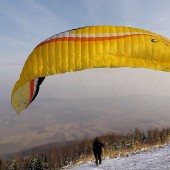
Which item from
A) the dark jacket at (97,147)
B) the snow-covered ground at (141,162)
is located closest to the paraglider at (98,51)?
the snow-covered ground at (141,162)

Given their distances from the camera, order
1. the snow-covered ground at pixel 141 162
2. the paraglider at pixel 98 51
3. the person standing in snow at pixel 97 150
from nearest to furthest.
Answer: the paraglider at pixel 98 51 → the snow-covered ground at pixel 141 162 → the person standing in snow at pixel 97 150

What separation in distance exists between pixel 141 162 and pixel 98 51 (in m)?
6.69

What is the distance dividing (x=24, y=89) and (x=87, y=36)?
314 cm

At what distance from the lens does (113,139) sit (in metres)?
173

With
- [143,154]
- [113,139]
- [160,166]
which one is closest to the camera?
[160,166]

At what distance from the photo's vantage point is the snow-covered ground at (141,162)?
1468cm

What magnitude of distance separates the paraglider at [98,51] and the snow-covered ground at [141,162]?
16.1 ft

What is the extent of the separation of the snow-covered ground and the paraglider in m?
4.89

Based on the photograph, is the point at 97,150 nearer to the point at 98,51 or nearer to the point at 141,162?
the point at 141,162

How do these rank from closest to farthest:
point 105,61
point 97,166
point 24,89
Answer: point 105,61
point 24,89
point 97,166

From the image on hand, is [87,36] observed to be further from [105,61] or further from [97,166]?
[97,166]

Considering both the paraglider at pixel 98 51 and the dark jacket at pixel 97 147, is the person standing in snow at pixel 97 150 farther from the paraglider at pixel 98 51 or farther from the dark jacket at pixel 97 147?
the paraglider at pixel 98 51

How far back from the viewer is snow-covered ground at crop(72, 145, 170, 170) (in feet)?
48.2

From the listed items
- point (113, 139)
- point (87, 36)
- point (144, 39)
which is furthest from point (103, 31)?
point (113, 139)
